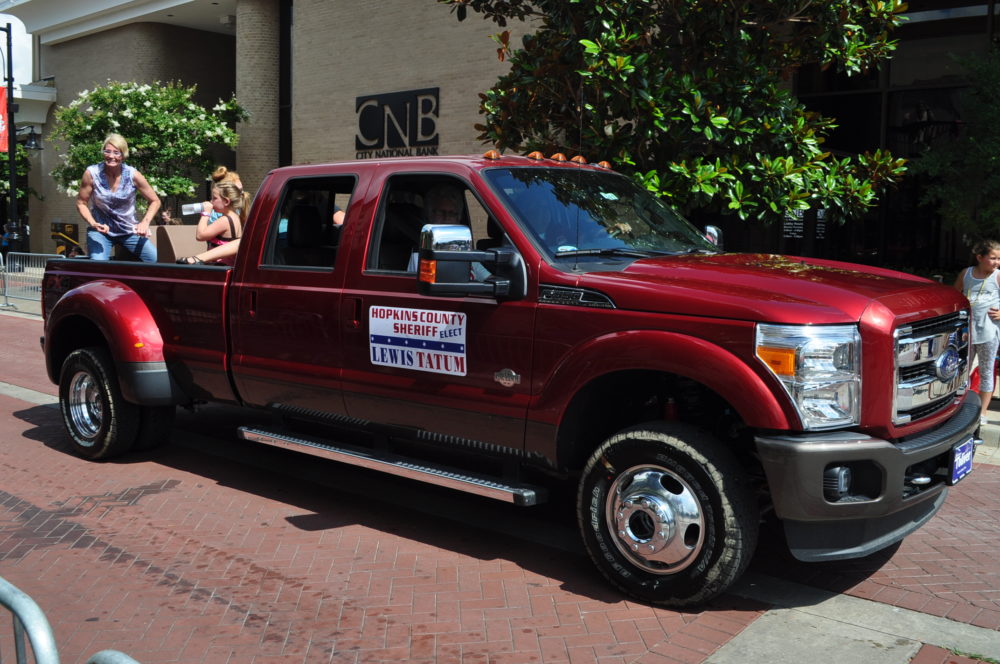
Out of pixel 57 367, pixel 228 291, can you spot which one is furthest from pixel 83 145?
pixel 228 291

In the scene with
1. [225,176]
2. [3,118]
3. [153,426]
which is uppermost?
[3,118]

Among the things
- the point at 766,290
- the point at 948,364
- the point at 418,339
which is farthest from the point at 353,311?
the point at 948,364

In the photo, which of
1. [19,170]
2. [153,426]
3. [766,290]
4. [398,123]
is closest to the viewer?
[766,290]

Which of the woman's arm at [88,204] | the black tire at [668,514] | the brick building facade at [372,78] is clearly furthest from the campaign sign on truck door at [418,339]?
the brick building facade at [372,78]

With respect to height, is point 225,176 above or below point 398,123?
below

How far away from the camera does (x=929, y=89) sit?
563 inches

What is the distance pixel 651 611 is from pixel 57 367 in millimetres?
5308

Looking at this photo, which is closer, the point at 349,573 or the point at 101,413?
the point at 349,573

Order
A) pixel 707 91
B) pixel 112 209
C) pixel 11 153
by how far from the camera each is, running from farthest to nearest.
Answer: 1. pixel 11 153
2. pixel 707 91
3. pixel 112 209

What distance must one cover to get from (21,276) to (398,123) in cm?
837

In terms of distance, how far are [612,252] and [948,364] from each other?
1706 millimetres

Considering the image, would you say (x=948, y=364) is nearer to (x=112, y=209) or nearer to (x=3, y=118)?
(x=112, y=209)

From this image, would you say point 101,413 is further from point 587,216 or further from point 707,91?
point 707,91

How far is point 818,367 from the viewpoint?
161 inches
